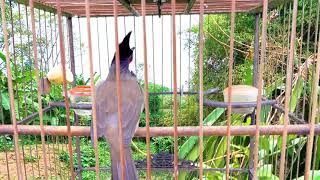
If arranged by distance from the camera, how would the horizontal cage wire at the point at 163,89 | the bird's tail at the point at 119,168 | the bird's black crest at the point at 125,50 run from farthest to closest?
the bird's black crest at the point at 125,50 → the bird's tail at the point at 119,168 → the horizontal cage wire at the point at 163,89

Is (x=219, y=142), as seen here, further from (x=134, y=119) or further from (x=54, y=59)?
(x=134, y=119)

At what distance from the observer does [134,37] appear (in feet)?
6.77

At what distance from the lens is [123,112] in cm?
107

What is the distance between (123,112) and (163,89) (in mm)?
1399

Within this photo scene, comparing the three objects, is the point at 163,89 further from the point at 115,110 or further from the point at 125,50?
the point at 115,110

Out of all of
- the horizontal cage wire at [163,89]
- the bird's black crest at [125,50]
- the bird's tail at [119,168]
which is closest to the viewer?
the horizontal cage wire at [163,89]

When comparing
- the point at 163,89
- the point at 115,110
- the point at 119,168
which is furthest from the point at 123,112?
the point at 163,89

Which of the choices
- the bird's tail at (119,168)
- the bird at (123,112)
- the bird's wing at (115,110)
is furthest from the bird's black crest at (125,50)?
the bird's tail at (119,168)

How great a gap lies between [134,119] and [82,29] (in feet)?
4.62

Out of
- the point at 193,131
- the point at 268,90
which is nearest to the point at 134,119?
the point at 193,131

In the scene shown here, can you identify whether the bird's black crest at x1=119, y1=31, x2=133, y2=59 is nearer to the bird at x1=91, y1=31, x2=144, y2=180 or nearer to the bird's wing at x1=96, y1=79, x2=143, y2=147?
the bird at x1=91, y1=31, x2=144, y2=180

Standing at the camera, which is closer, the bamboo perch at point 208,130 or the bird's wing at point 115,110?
the bamboo perch at point 208,130

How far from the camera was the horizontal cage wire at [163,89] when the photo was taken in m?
0.67

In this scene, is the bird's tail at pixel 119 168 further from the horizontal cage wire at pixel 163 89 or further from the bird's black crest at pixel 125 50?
the bird's black crest at pixel 125 50
